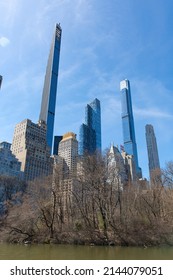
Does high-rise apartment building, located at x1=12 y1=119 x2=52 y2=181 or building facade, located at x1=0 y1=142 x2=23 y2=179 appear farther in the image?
high-rise apartment building, located at x1=12 y1=119 x2=52 y2=181

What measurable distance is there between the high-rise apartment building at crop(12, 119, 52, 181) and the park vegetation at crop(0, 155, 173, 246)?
82.4 meters

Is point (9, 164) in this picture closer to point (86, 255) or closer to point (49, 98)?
point (49, 98)

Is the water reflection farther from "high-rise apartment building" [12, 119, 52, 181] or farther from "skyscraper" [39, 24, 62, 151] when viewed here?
"skyscraper" [39, 24, 62, 151]

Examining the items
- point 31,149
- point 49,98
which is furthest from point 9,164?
point 49,98

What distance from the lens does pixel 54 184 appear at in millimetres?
33312

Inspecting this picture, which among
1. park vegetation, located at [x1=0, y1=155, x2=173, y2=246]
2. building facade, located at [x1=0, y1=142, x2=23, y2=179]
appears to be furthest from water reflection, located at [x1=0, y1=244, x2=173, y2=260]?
building facade, located at [x1=0, y1=142, x2=23, y2=179]

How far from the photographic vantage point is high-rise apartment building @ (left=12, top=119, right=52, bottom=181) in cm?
11928

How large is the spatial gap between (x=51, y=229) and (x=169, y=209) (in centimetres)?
1598

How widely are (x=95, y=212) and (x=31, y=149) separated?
101 meters

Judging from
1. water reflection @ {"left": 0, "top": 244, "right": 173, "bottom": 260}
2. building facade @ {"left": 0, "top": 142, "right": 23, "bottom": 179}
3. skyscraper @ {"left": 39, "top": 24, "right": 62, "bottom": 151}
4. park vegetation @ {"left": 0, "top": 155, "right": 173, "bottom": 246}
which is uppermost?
skyscraper @ {"left": 39, "top": 24, "right": 62, "bottom": 151}

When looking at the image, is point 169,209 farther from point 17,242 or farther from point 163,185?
point 17,242

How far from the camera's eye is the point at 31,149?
128m
